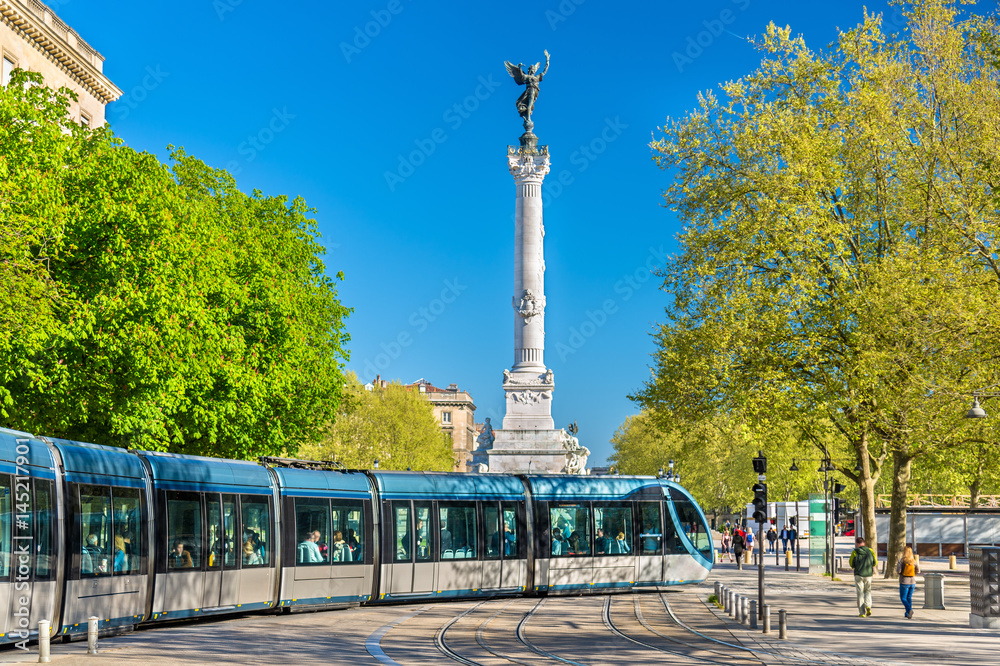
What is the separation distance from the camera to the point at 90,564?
16250 mm

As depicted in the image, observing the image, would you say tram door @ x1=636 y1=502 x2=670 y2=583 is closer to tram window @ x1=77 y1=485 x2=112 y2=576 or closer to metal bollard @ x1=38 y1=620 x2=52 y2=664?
tram window @ x1=77 y1=485 x2=112 y2=576

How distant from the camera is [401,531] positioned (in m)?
23.5

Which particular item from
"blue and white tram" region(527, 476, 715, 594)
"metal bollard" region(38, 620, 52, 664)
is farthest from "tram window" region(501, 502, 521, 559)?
"metal bollard" region(38, 620, 52, 664)

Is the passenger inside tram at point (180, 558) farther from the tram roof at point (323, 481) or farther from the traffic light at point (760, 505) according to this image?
the traffic light at point (760, 505)

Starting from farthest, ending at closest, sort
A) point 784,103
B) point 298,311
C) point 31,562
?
point 298,311, point 784,103, point 31,562

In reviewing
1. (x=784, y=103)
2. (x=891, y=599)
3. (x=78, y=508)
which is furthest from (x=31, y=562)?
(x=784, y=103)

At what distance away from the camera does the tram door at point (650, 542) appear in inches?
1079

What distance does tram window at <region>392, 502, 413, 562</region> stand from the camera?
76.8 feet

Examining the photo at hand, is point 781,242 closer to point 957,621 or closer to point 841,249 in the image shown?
point 841,249

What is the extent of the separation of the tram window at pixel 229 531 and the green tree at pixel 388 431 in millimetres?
63245

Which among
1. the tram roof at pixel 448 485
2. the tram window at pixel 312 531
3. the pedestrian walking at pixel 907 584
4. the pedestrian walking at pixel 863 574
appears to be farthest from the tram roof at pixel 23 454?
the pedestrian walking at pixel 907 584

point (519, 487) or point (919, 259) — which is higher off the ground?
point (919, 259)

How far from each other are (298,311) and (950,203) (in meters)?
19.9

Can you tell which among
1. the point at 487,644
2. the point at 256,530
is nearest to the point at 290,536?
the point at 256,530
